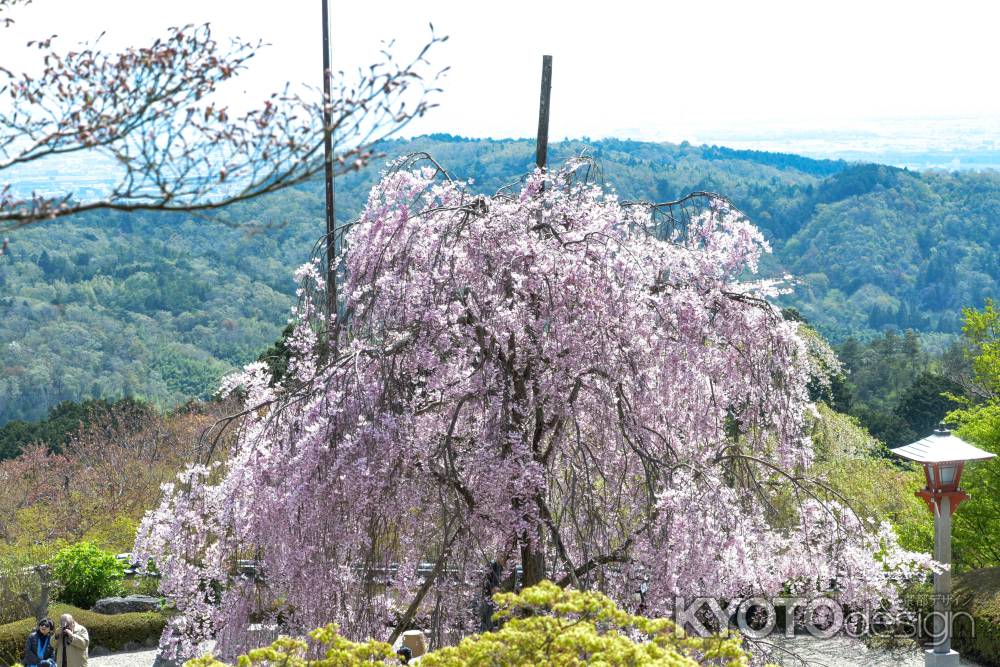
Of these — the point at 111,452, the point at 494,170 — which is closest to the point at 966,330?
the point at 111,452

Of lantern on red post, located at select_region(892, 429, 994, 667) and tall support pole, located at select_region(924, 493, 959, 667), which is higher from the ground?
lantern on red post, located at select_region(892, 429, 994, 667)

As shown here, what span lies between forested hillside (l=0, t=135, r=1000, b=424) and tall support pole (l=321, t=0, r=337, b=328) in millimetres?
36664

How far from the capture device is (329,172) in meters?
7.12

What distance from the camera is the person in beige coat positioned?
374 inches

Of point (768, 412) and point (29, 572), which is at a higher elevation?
point (768, 412)

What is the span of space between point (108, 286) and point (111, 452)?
5235cm

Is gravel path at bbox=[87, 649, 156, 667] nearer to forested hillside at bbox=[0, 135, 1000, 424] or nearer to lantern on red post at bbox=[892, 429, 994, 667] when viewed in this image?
lantern on red post at bbox=[892, 429, 994, 667]

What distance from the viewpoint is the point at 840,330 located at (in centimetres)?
7800

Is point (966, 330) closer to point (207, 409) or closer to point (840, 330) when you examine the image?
point (207, 409)

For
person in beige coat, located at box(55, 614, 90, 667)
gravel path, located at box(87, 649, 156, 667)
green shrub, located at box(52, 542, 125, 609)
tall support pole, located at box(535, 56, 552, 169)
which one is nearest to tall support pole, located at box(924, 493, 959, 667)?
tall support pole, located at box(535, 56, 552, 169)

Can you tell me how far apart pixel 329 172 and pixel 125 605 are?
8.21 m

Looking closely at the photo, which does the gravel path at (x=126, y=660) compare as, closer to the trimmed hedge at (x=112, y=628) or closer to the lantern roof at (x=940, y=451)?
the trimmed hedge at (x=112, y=628)

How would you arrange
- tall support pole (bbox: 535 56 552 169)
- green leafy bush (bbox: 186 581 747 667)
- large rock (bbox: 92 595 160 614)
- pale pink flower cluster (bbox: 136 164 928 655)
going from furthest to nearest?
large rock (bbox: 92 595 160 614) < tall support pole (bbox: 535 56 552 169) < pale pink flower cluster (bbox: 136 164 928 655) < green leafy bush (bbox: 186 581 747 667)

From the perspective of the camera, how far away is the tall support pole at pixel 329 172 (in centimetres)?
413
